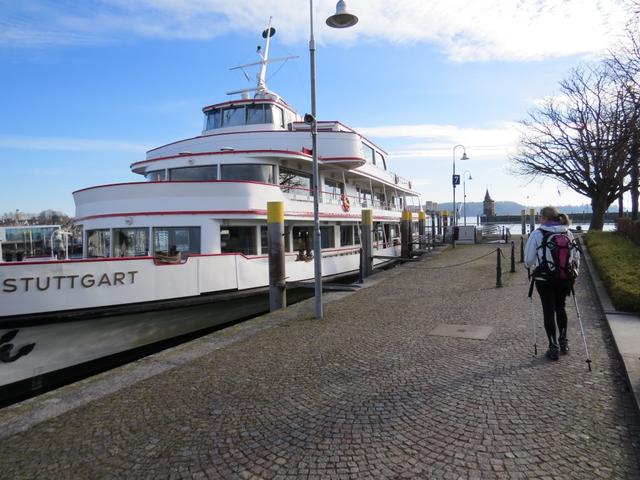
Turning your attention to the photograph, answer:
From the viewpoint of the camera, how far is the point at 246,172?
12.0 meters

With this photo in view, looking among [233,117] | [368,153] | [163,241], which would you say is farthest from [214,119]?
[163,241]

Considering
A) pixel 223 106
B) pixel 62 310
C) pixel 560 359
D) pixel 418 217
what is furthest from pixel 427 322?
pixel 418 217

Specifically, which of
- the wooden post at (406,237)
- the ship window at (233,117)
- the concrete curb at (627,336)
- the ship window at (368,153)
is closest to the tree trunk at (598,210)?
the wooden post at (406,237)

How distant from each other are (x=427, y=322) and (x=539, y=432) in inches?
154

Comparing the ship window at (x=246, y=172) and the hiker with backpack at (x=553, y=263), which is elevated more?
the ship window at (x=246, y=172)

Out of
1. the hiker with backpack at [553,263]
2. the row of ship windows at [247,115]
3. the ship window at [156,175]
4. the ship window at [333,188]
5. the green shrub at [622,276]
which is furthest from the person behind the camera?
the row of ship windows at [247,115]

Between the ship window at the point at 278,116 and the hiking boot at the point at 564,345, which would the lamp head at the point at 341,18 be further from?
the ship window at the point at 278,116

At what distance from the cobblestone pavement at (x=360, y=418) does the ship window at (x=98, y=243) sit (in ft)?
19.9

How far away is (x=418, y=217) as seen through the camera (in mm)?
30656

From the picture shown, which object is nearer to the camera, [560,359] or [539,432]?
[539,432]

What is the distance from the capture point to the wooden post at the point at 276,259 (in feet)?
31.0

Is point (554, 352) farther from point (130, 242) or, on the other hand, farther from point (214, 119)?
point (214, 119)

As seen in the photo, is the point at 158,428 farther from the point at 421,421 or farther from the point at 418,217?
the point at 418,217

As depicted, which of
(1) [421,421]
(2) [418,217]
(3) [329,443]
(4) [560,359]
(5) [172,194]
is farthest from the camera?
(2) [418,217]
